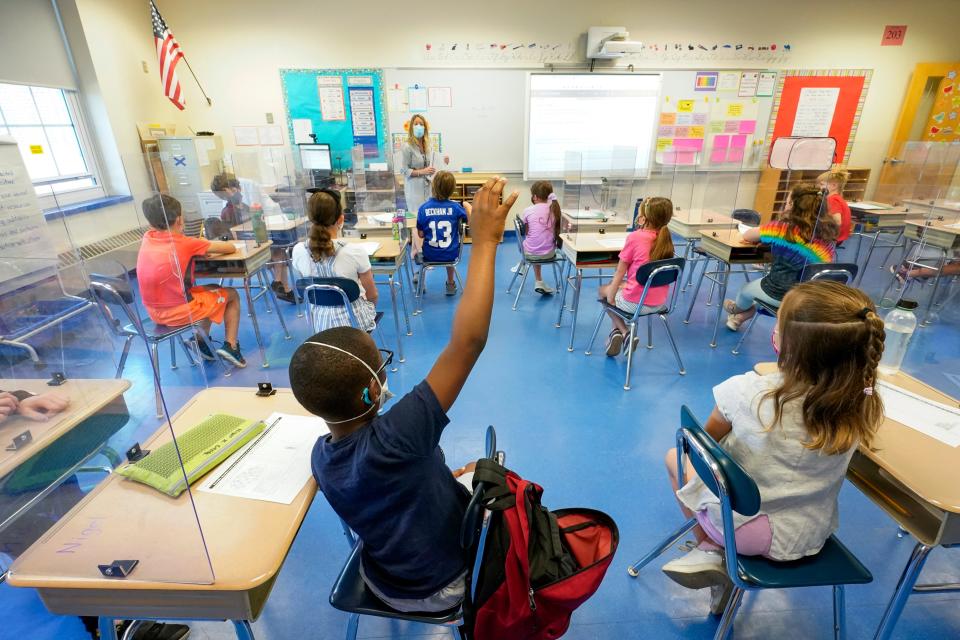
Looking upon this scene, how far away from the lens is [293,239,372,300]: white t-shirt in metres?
2.63

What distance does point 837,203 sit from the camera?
11.3 ft

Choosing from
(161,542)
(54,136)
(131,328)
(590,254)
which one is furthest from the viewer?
(54,136)

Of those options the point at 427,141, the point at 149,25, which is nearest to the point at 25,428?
the point at 427,141

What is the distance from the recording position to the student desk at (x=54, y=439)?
1167mm

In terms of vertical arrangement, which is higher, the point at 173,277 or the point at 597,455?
the point at 173,277

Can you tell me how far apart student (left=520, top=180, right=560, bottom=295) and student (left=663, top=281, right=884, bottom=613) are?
2838 mm

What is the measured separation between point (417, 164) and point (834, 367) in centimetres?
482

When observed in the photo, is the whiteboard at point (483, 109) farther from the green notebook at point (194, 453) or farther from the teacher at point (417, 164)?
the green notebook at point (194, 453)

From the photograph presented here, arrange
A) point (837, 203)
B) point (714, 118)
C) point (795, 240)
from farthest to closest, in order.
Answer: point (714, 118)
point (837, 203)
point (795, 240)

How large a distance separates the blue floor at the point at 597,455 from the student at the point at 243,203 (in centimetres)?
26

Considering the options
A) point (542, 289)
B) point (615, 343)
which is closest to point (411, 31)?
point (542, 289)

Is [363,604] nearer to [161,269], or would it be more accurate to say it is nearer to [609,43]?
[161,269]

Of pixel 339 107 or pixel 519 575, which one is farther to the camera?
pixel 339 107

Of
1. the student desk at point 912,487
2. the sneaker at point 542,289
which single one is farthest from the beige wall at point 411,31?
the student desk at point 912,487
